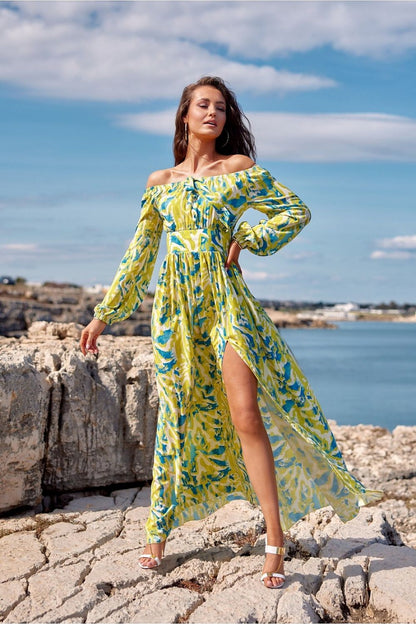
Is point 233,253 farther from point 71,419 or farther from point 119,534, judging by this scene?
point 71,419

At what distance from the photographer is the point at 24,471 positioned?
4.75m

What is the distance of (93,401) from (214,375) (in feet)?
5.32

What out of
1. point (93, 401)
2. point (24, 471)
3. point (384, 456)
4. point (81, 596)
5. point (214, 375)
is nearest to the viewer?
point (81, 596)

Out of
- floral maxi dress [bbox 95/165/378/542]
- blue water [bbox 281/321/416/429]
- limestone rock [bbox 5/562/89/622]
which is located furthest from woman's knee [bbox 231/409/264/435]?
blue water [bbox 281/321/416/429]

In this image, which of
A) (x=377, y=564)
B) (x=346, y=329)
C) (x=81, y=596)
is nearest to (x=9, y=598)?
(x=81, y=596)

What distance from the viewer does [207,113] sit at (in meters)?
3.74

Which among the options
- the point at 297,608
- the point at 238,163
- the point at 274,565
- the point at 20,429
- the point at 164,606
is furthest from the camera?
the point at 20,429

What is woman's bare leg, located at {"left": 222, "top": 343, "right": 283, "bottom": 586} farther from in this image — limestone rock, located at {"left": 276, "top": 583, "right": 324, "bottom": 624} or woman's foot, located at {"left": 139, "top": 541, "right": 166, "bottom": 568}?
woman's foot, located at {"left": 139, "top": 541, "right": 166, "bottom": 568}

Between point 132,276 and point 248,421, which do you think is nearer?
point 248,421

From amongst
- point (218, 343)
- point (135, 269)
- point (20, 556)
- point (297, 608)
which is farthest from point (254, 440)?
point (20, 556)

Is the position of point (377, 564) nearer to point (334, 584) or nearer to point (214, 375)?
point (334, 584)

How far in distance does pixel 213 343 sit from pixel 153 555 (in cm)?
116

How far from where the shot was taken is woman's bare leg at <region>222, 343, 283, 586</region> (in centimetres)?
347

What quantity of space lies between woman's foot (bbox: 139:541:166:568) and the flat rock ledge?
1.6 inches
